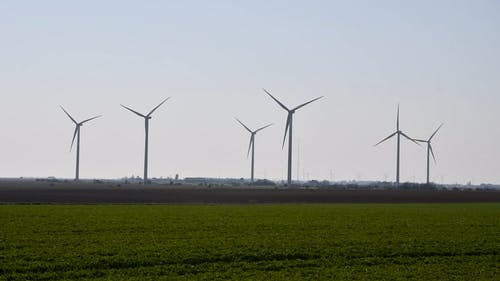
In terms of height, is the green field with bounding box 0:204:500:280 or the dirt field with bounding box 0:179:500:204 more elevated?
the dirt field with bounding box 0:179:500:204

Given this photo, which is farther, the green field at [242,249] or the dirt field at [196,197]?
the dirt field at [196,197]

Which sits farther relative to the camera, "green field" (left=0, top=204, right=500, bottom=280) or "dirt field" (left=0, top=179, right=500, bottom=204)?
"dirt field" (left=0, top=179, right=500, bottom=204)

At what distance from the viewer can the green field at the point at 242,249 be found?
1016 inches

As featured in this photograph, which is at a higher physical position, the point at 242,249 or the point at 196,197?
the point at 196,197

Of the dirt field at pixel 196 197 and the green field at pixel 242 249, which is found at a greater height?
the dirt field at pixel 196 197

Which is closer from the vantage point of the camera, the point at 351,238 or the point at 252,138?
the point at 351,238

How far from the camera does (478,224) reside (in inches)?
1820

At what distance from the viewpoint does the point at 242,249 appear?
30969 mm

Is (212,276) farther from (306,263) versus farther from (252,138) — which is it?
(252,138)

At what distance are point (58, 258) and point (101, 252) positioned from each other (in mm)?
2095

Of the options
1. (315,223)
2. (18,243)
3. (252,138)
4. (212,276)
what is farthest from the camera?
(252,138)

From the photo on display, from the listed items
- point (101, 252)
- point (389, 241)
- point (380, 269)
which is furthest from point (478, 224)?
point (101, 252)

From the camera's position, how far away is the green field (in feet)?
84.6

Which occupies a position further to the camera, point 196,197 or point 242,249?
point 196,197
